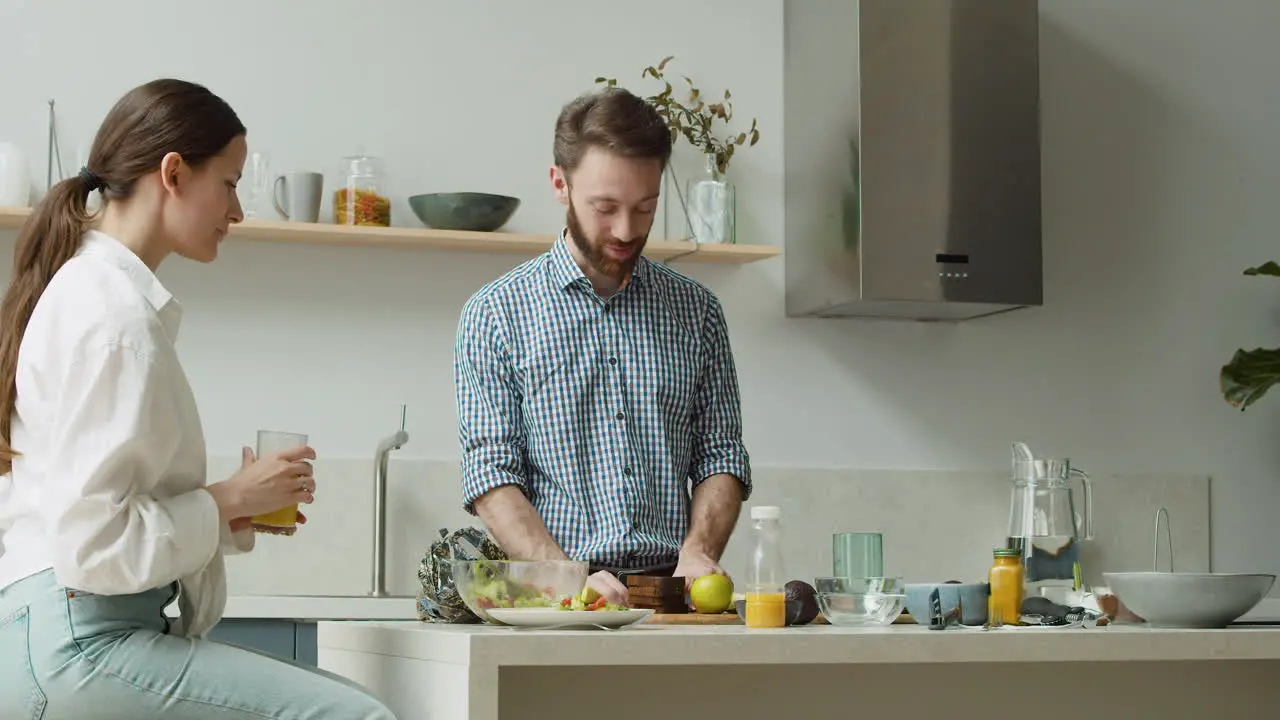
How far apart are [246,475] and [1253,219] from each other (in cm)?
337

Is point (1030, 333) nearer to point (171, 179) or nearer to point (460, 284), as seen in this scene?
point (460, 284)

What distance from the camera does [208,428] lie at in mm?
3512

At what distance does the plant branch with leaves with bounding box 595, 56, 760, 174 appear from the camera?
147 inches

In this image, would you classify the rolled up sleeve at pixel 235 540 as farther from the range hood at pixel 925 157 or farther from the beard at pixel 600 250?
the range hood at pixel 925 157

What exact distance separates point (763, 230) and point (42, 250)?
94.9 inches

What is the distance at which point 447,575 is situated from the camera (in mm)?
1844

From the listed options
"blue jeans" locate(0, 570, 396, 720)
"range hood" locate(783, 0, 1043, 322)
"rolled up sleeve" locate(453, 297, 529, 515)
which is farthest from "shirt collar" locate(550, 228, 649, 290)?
"blue jeans" locate(0, 570, 396, 720)

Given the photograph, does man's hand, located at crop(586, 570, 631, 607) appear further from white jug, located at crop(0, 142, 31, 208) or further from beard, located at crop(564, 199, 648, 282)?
white jug, located at crop(0, 142, 31, 208)

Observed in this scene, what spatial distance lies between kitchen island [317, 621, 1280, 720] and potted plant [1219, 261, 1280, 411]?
2.24 m

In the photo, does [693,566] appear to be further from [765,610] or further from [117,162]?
[117,162]

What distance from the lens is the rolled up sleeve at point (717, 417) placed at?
257 cm

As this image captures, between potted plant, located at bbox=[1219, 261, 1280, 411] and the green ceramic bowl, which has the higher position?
the green ceramic bowl

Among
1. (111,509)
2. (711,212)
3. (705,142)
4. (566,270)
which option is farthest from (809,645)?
(705,142)

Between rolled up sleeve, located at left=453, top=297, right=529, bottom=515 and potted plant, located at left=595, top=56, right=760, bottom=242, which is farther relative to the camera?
potted plant, located at left=595, top=56, right=760, bottom=242
